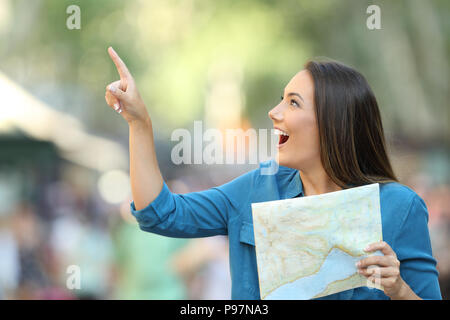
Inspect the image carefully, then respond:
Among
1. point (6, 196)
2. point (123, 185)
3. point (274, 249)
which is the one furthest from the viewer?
point (123, 185)

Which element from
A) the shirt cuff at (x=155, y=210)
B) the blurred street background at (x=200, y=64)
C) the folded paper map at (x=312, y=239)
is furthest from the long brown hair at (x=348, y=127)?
the blurred street background at (x=200, y=64)

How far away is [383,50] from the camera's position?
9.70 meters

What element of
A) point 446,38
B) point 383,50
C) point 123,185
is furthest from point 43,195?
point 446,38

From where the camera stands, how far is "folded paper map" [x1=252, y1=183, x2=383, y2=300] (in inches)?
62.2

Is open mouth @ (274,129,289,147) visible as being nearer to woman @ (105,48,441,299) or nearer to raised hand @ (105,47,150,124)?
woman @ (105,48,441,299)

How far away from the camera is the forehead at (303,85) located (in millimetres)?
1809

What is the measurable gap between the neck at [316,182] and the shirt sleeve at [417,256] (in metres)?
0.25

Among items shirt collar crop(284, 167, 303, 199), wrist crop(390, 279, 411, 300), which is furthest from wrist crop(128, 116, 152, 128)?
wrist crop(390, 279, 411, 300)

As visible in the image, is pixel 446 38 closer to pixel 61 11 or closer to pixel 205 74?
pixel 205 74

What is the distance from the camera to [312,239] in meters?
1.59

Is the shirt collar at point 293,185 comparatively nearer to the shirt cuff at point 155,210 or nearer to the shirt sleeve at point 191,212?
the shirt sleeve at point 191,212

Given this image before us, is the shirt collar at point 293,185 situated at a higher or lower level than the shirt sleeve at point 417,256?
higher

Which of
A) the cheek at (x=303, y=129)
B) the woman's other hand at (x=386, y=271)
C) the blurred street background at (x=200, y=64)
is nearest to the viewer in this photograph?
the woman's other hand at (x=386, y=271)

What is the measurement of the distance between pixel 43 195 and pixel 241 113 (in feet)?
12.3
